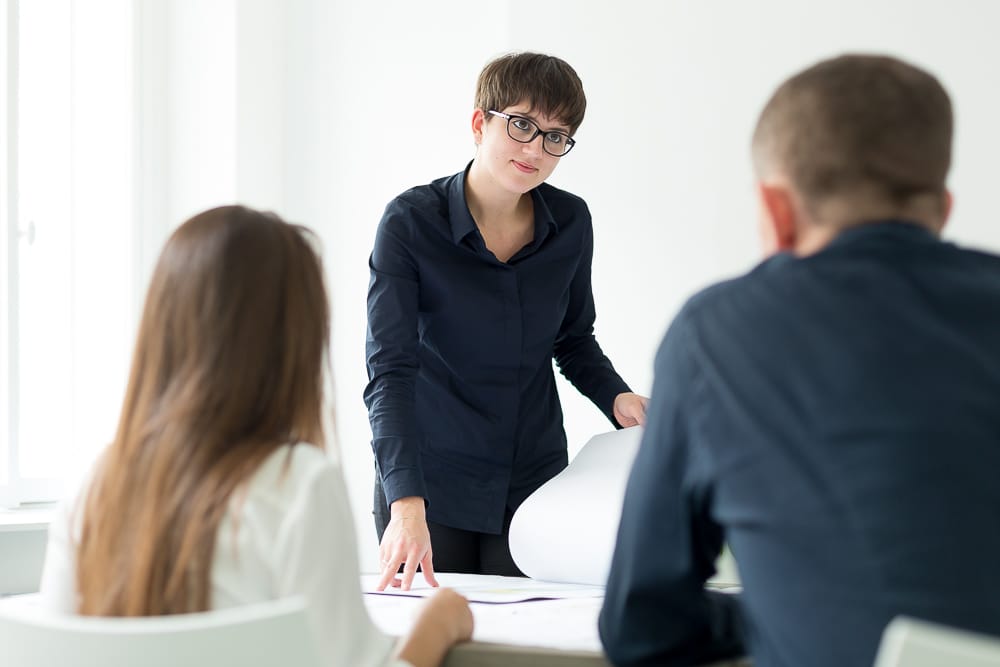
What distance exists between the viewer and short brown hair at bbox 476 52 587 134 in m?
1.88

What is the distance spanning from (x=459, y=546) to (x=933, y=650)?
1282 mm

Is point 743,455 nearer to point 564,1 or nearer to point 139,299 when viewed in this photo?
point 564,1

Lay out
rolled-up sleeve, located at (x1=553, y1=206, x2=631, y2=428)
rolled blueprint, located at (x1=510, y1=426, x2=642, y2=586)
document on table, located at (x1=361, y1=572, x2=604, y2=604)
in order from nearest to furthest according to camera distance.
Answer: document on table, located at (x1=361, y1=572, x2=604, y2=604), rolled blueprint, located at (x1=510, y1=426, x2=642, y2=586), rolled-up sleeve, located at (x1=553, y1=206, x2=631, y2=428)

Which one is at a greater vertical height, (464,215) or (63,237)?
(464,215)

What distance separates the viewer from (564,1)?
298 cm

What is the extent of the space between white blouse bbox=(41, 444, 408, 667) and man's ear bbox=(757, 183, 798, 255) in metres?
0.44

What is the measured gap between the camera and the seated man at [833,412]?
2.68 ft

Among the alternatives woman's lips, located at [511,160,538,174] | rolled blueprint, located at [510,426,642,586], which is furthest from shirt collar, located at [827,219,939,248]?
woman's lips, located at [511,160,538,174]

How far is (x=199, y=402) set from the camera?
3.46 feet

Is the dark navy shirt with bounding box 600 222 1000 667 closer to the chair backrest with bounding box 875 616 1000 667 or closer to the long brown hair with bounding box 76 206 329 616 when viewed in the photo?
the chair backrest with bounding box 875 616 1000 667

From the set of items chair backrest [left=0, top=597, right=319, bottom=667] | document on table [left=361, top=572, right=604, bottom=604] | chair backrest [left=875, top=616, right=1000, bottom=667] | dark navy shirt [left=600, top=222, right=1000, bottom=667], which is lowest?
document on table [left=361, top=572, right=604, bottom=604]

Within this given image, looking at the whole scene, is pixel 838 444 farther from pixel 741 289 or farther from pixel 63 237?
pixel 63 237

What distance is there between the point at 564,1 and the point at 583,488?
1713 mm

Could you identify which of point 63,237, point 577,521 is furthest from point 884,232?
point 63,237
